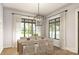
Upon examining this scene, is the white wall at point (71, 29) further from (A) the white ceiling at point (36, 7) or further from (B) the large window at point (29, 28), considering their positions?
(B) the large window at point (29, 28)

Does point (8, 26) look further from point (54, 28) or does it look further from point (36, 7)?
point (54, 28)

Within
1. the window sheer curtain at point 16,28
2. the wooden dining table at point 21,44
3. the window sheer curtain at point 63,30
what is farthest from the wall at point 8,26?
the window sheer curtain at point 63,30

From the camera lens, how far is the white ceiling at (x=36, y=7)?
187cm

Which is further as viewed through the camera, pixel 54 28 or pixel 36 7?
pixel 54 28

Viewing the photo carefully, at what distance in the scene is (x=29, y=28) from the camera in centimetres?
197

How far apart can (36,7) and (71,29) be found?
2.45 feet

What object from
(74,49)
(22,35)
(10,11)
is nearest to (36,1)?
(10,11)

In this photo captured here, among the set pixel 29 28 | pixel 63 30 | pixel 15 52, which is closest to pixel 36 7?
pixel 29 28

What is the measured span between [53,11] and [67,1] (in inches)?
12.3

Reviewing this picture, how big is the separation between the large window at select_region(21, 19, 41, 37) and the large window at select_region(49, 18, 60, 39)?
0.77 feet

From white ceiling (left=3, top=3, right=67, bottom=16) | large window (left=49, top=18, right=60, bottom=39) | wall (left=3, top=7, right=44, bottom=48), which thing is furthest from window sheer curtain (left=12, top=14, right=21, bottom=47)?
large window (left=49, top=18, right=60, bottom=39)

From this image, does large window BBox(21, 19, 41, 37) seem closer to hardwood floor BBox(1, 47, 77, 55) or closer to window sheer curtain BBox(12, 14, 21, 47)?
window sheer curtain BBox(12, 14, 21, 47)

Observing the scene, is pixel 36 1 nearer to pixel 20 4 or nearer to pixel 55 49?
pixel 20 4

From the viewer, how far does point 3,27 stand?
1875mm
